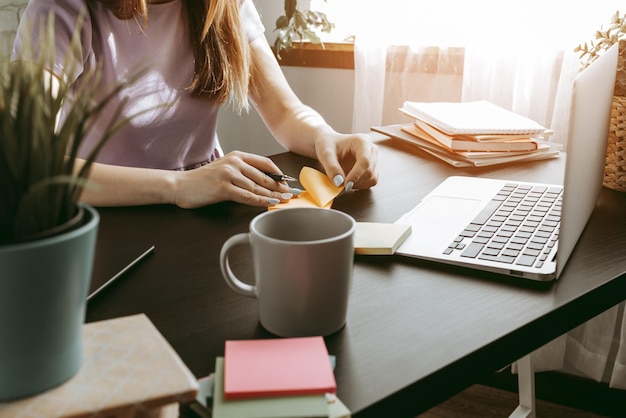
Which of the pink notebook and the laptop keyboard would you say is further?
the laptop keyboard

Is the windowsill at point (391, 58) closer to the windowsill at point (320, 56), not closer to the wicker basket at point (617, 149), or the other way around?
the windowsill at point (320, 56)

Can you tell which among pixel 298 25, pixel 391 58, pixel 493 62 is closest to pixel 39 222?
pixel 493 62

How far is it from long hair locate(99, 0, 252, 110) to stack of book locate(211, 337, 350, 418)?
2.93 feet

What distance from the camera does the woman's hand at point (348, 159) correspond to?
101cm

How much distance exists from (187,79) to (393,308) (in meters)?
0.88

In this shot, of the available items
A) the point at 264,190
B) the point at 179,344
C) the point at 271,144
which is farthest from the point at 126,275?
the point at 271,144

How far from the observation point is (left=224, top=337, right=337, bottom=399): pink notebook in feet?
1.49

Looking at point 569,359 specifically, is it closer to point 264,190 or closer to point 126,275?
point 264,190

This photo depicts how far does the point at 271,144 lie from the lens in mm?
2562

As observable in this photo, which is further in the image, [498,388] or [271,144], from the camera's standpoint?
[271,144]

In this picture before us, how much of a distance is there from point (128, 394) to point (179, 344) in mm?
160

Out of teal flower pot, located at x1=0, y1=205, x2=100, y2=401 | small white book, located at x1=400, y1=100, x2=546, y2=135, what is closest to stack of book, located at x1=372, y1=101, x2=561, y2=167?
small white book, located at x1=400, y1=100, x2=546, y2=135

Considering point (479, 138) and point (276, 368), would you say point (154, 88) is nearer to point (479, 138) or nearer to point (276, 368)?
point (479, 138)

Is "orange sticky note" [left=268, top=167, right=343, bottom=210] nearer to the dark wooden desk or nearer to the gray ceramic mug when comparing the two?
the dark wooden desk
